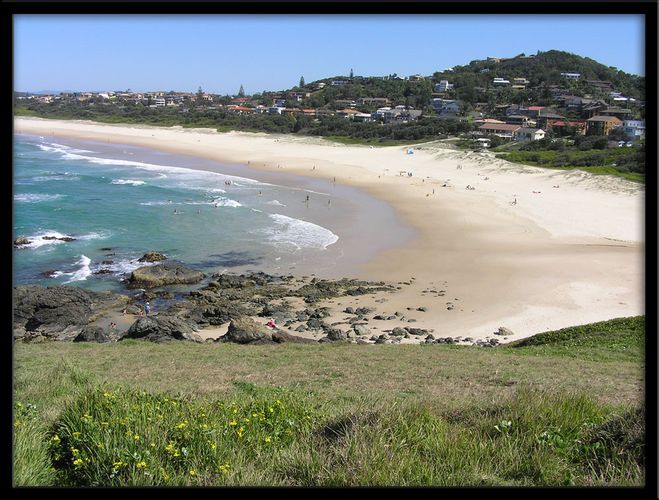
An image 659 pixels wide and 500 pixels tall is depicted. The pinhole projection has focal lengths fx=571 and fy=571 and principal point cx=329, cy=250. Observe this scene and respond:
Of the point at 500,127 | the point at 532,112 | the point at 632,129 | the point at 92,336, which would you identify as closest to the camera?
the point at 92,336

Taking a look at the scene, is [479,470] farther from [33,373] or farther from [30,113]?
[30,113]

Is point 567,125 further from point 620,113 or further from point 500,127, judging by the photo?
point 500,127

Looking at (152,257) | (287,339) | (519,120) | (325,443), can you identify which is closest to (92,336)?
(287,339)

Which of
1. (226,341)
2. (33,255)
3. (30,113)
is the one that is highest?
A: (30,113)

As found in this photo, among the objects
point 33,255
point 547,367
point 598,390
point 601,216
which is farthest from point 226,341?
point 601,216

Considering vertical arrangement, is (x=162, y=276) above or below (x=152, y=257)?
below

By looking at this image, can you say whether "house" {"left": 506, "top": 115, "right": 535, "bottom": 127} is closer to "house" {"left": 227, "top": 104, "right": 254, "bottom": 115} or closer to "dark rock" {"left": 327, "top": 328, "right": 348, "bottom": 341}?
"house" {"left": 227, "top": 104, "right": 254, "bottom": 115}

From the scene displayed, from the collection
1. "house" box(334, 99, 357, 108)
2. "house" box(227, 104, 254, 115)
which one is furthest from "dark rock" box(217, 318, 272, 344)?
"house" box(334, 99, 357, 108)
